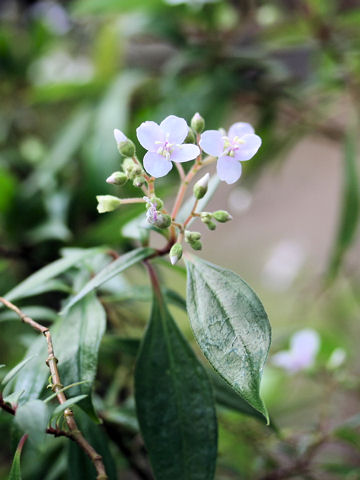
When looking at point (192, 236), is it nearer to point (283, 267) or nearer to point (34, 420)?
point (34, 420)

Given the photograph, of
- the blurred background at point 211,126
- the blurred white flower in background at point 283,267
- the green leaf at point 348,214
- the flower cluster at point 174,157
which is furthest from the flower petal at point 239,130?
the blurred white flower in background at point 283,267

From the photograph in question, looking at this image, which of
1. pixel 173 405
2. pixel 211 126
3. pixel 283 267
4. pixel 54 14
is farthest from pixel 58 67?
pixel 173 405

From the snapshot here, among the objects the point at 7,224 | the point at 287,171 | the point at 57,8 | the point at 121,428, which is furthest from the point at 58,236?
the point at 287,171

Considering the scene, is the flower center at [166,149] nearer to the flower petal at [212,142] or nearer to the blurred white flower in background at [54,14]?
the flower petal at [212,142]

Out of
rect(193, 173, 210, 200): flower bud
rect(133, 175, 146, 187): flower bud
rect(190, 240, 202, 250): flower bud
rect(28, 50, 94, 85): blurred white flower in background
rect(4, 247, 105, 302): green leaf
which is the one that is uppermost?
rect(28, 50, 94, 85): blurred white flower in background

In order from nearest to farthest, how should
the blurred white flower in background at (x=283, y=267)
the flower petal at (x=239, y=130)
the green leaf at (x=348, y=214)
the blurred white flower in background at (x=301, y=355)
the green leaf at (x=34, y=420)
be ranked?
the green leaf at (x=34, y=420) → the flower petal at (x=239, y=130) → the blurred white flower in background at (x=301, y=355) → the green leaf at (x=348, y=214) → the blurred white flower in background at (x=283, y=267)

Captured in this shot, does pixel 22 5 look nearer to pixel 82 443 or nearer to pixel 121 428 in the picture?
pixel 121 428

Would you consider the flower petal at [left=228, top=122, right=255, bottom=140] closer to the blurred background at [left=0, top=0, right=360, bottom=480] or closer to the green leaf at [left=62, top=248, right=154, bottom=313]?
the green leaf at [left=62, top=248, right=154, bottom=313]

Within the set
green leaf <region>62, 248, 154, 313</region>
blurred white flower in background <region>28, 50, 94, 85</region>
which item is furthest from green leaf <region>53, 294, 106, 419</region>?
blurred white flower in background <region>28, 50, 94, 85</region>
